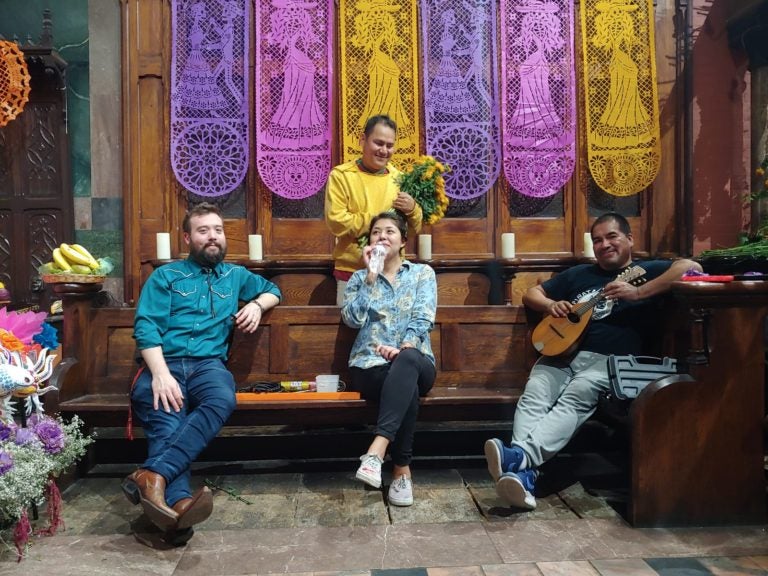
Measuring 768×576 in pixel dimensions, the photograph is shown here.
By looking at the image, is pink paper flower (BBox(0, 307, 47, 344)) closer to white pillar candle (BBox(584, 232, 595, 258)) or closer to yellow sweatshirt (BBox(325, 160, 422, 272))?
yellow sweatshirt (BBox(325, 160, 422, 272))

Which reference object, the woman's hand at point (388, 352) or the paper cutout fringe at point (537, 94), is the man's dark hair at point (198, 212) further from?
the paper cutout fringe at point (537, 94)

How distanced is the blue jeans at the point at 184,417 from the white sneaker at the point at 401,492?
2.71 ft

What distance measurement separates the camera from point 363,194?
3.63 meters

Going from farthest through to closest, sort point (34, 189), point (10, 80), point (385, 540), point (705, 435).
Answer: point (34, 189) → point (10, 80) → point (705, 435) → point (385, 540)

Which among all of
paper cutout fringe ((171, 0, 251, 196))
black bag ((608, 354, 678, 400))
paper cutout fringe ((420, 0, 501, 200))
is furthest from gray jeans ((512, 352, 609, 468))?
paper cutout fringe ((171, 0, 251, 196))

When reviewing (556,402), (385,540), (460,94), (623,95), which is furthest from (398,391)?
(623,95)

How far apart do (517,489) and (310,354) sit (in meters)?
1.29

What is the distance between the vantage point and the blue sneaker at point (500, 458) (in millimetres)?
2689

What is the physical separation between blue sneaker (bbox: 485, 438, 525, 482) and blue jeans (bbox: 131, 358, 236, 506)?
1.15 meters

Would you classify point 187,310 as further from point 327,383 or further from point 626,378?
point 626,378

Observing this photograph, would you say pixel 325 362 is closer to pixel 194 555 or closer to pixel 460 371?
pixel 460 371

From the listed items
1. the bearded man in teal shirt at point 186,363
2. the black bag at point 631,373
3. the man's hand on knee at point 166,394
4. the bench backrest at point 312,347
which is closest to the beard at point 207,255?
the bearded man in teal shirt at point 186,363

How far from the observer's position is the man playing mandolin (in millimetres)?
2801

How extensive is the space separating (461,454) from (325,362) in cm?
96
